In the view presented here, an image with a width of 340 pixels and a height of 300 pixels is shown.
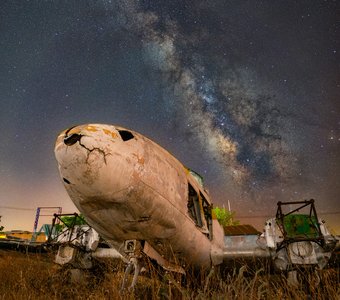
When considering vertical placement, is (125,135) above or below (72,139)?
above

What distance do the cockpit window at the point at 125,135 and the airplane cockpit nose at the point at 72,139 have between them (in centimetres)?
73

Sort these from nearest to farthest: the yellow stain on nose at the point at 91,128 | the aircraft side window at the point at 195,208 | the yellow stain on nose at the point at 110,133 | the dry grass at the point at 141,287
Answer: the yellow stain on nose at the point at 91,128, the yellow stain on nose at the point at 110,133, the dry grass at the point at 141,287, the aircraft side window at the point at 195,208

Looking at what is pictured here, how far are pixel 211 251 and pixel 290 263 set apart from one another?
2.14m

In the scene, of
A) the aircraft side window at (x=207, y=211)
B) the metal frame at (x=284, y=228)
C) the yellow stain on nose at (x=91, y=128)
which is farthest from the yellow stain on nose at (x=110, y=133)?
the metal frame at (x=284, y=228)

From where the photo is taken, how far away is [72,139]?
3.71 metres

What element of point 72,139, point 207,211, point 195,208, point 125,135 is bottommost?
point 195,208

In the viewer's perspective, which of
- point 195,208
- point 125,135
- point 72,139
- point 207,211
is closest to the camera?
point 72,139

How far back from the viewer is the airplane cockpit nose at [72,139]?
3.69m

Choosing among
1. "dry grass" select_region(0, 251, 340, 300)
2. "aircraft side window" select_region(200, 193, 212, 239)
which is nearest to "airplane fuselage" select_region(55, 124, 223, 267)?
"dry grass" select_region(0, 251, 340, 300)

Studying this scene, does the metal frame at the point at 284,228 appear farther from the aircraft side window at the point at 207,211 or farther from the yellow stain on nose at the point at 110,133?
the yellow stain on nose at the point at 110,133

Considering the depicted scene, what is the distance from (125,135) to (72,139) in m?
0.88

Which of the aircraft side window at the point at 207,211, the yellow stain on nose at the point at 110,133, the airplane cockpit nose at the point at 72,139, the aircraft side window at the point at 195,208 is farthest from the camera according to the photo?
the aircraft side window at the point at 207,211

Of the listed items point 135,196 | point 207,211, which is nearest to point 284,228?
point 207,211

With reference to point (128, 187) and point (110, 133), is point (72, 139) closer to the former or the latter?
point (110, 133)
